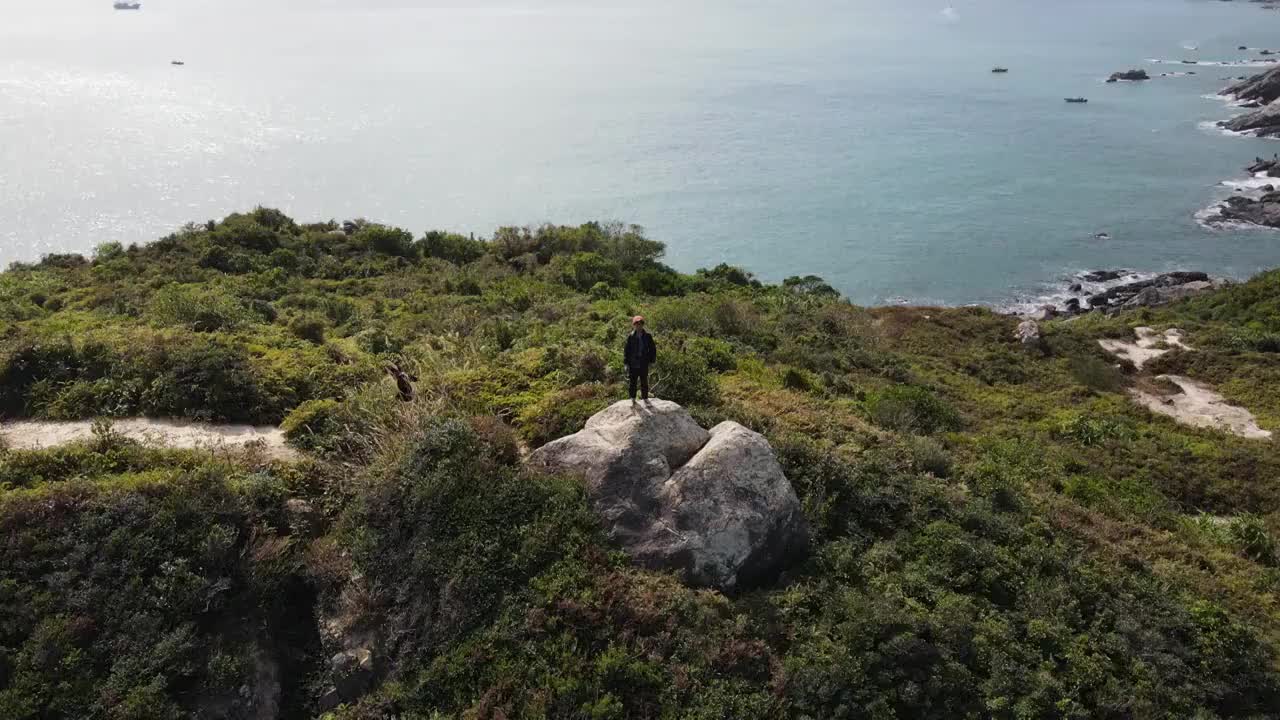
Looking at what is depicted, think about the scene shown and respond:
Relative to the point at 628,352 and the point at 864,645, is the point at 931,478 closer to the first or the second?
the point at 864,645

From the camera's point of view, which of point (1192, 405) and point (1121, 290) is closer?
point (1192, 405)

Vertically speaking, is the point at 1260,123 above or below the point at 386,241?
above

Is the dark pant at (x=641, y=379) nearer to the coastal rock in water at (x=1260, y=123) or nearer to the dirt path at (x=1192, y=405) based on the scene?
the dirt path at (x=1192, y=405)

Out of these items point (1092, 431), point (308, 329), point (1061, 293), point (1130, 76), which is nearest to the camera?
point (308, 329)

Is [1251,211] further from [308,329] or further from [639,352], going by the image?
[308,329]

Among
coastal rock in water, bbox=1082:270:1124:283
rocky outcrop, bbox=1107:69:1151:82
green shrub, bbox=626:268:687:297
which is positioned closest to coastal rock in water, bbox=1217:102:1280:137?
rocky outcrop, bbox=1107:69:1151:82

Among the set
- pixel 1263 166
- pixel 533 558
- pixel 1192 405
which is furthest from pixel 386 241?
pixel 1263 166

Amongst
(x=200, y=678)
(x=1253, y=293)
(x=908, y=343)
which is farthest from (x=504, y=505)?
(x=1253, y=293)
